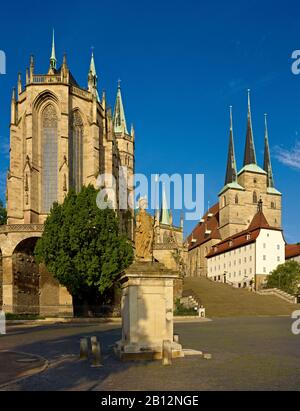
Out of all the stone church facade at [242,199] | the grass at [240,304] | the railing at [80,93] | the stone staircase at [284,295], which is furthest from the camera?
the stone church facade at [242,199]

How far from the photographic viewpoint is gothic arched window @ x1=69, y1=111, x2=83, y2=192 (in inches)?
2242

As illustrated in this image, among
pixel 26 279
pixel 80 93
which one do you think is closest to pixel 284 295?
pixel 26 279

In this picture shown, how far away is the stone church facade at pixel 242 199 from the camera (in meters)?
107

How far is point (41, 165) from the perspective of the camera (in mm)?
55719

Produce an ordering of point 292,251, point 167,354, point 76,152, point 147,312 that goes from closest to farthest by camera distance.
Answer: point 167,354
point 147,312
point 76,152
point 292,251

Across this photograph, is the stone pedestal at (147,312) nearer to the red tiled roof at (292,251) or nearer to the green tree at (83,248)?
the green tree at (83,248)

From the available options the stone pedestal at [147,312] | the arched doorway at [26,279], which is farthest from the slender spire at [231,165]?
the stone pedestal at [147,312]

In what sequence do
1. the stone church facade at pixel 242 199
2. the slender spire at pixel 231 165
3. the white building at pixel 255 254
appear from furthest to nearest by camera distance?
the slender spire at pixel 231 165 < the stone church facade at pixel 242 199 < the white building at pixel 255 254

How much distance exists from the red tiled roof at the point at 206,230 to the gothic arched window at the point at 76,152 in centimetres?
5676

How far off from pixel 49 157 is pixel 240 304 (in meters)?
24.7

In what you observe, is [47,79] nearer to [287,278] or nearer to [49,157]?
[49,157]

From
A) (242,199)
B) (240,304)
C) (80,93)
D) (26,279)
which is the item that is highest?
(80,93)

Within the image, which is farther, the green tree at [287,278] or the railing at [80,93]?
the green tree at [287,278]
